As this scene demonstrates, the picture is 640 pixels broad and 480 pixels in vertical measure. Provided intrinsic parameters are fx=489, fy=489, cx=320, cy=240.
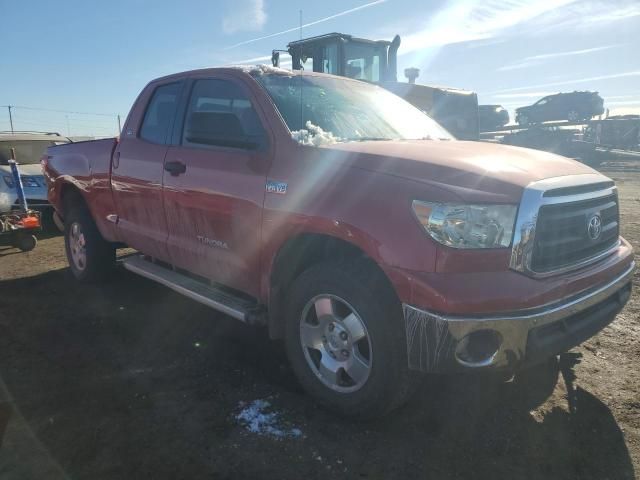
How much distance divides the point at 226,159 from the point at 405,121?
1523 millimetres

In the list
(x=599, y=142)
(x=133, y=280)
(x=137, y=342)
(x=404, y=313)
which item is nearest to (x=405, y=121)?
(x=404, y=313)

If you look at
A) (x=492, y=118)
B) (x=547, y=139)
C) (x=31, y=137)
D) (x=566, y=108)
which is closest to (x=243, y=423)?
(x=31, y=137)

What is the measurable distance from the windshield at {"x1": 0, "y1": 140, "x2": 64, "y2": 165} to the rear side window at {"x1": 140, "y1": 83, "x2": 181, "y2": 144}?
5.45 meters

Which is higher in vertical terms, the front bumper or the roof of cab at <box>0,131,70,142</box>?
the roof of cab at <box>0,131,70,142</box>

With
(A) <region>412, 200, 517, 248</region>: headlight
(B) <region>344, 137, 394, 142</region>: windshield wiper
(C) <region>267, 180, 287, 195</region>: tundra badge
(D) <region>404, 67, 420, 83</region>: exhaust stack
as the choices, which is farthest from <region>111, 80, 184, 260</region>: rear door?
(D) <region>404, 67, 420, 83</region>: exhaust stack

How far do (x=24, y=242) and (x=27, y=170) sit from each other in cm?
220

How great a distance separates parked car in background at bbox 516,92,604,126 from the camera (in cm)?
2530

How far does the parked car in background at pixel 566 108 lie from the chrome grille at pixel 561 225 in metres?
26.2

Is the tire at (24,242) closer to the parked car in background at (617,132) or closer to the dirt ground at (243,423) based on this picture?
the dirt ground at (243,423)

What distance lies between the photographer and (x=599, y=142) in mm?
25625

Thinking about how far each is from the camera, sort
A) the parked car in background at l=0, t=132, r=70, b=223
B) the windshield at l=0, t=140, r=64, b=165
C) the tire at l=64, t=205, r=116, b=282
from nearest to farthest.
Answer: the tire at l=64, t=205, r=116, b=282 → the parked car in background at l=0, t=132, r=70, b=223 → the windshield at l=0, t=140, r=64, b=165

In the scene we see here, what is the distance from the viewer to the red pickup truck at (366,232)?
2363mm

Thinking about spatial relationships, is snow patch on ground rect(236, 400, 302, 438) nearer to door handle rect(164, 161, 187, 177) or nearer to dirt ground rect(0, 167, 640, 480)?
dirt ground rect(0, 167, 640, 480)

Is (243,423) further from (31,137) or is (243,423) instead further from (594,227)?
(31,137)
